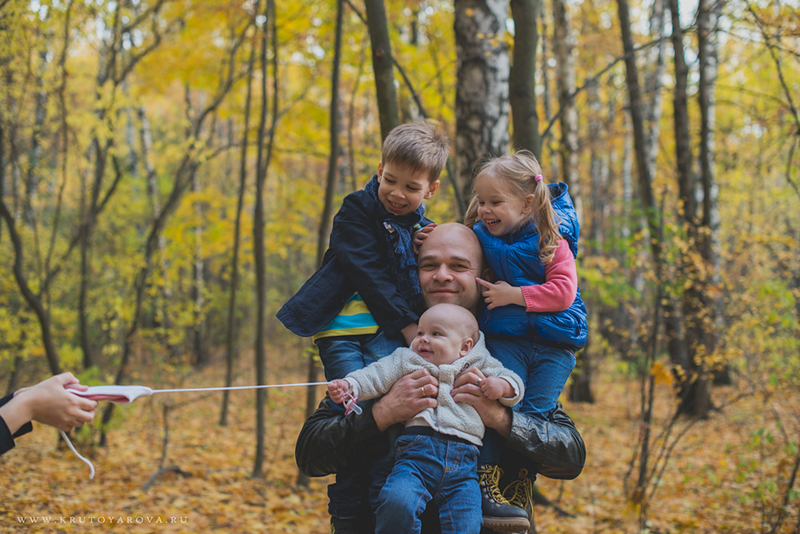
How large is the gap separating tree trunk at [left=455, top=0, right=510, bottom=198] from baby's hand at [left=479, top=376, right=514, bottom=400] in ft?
7.44

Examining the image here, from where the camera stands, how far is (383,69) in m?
3.18

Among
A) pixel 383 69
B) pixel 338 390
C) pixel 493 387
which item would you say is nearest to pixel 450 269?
pixel 493 387

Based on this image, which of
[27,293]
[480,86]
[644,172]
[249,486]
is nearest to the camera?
[480,86]

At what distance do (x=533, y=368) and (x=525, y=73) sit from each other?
6.61ft

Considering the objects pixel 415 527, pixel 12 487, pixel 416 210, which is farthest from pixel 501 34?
pixel 12 487

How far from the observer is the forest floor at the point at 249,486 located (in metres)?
4.78

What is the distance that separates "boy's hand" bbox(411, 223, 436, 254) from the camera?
215cm

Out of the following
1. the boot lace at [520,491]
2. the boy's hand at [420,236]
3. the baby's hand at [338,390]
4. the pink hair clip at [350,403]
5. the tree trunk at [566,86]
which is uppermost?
the tree trunk at [566,86]

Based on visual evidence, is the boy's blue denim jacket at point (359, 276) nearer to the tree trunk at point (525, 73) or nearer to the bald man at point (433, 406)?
the bald man at point (433, 406)

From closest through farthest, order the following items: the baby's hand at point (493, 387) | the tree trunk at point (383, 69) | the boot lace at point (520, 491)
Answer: the baby's hand at point (493, 387), the boot lace at point (520, 491), the tree trunk at point (383, 69)

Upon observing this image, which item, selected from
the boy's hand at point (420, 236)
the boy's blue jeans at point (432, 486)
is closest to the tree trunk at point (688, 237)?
the boy's hand at point (420, 236)

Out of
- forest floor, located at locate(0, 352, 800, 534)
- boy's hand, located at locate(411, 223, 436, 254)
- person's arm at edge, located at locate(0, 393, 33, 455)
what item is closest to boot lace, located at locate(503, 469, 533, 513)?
boy's hand, located at locate(411, 223, 436, 254)

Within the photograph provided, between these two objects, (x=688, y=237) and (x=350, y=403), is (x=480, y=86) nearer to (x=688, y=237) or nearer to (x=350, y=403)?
(x=350, y=403)

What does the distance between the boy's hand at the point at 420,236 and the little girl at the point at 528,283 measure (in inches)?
7.9
